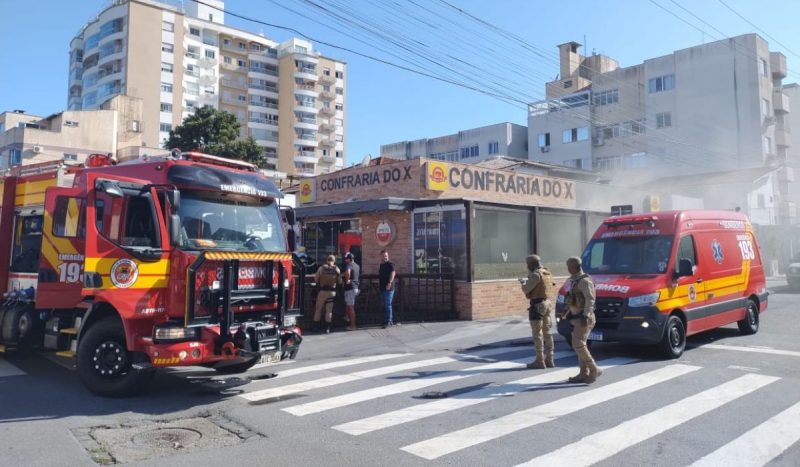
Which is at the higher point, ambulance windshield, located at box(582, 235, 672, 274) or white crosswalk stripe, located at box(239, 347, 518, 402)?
ambulance windshield, located at box(582, 235, 672, 274)

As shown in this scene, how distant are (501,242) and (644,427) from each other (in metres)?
10.8

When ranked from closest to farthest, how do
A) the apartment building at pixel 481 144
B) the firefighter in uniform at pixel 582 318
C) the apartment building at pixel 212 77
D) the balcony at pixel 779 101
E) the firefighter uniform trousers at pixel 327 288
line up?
the firefighter in uniform at pixel 582 318
the firefighter uniform trousers at pixel 327 288
the balcony at pixel 779 101
the apartment building at pixel 481 144
the apartment building at pixel 212 77

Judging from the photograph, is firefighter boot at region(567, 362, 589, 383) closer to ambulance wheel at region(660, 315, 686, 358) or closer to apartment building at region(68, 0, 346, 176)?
ambulance wheel at region(660, 315, 686, 358)

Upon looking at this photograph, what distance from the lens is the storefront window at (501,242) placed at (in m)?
15.6

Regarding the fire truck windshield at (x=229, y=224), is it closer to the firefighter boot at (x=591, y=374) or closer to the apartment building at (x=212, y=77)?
the firefighter boot at (x=591, y=374)

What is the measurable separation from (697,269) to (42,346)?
1110cm

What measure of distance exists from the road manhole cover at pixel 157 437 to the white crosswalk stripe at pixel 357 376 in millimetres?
1110

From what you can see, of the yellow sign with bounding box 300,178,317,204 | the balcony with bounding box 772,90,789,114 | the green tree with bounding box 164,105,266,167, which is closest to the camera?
the yellow sign with bounding box 300,178,317,204

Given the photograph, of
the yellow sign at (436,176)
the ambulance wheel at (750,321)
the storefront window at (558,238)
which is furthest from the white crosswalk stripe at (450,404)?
the storefront window at (558,238)

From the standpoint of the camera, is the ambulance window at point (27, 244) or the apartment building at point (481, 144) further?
the apartment building at point (481, 144)

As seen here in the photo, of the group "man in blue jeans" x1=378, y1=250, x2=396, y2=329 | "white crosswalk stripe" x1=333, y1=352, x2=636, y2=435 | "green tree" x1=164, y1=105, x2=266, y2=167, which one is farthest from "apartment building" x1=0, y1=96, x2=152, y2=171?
"white crosswalk stripe" x1=333, y1=352, x2=636, y2=435

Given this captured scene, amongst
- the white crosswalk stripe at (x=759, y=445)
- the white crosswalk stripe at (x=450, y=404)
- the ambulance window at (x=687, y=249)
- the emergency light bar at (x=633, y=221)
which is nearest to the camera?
the white crosswalk stripe at (x=759, y=445)

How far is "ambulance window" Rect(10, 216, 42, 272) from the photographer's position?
8719 millimetres

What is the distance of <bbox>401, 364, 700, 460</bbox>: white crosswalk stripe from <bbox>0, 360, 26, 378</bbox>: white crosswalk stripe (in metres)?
6.88
